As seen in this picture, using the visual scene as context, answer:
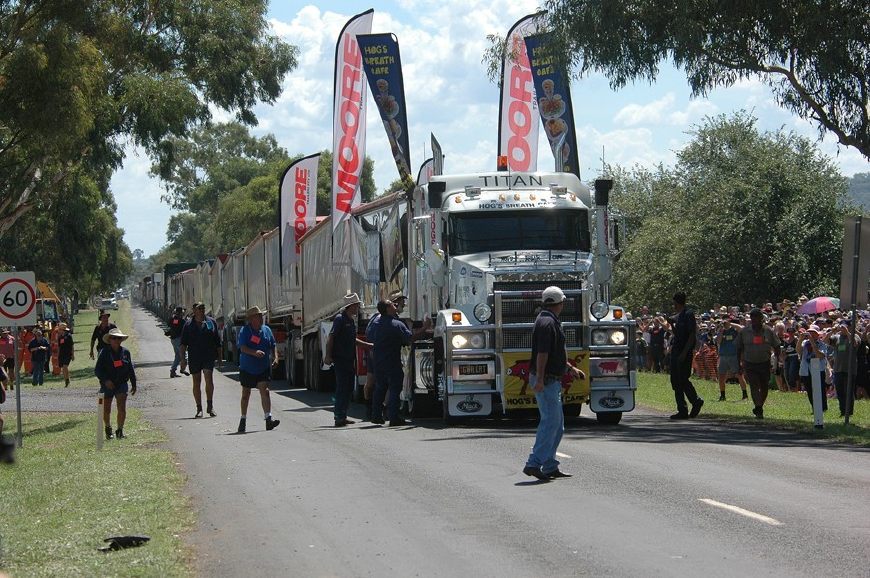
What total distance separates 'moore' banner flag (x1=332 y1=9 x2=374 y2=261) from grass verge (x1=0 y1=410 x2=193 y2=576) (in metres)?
11.2

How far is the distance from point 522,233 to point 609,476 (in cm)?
728

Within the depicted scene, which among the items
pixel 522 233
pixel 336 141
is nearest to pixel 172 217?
pixel 336 141

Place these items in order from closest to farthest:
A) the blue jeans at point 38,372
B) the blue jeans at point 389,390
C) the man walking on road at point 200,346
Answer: the blue jeans at point 389,390, the man walking on road at point 200,346, the blue jeans at point 38,372

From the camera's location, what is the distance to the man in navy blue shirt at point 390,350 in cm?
1980

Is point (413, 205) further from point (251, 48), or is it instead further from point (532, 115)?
point (251, 48)

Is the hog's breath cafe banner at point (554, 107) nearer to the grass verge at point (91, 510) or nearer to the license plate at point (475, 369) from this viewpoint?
the license plate at point (475, 369)

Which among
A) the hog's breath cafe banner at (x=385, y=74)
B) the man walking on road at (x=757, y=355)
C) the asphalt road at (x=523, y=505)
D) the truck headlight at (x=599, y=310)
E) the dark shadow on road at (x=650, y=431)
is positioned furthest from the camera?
the hog's breath cafe banner at (x=385, y=74)

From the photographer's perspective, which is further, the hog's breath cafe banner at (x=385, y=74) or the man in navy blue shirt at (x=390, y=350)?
the hog's breath cafe banner at (x=385, y=74)

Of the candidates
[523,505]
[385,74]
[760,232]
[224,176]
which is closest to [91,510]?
[523,505]

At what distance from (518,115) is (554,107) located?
57.1 inches

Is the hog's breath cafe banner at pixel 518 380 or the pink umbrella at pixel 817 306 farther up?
the pink umbrella at pixel 817 306

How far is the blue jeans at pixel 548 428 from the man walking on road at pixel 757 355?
9191 mm

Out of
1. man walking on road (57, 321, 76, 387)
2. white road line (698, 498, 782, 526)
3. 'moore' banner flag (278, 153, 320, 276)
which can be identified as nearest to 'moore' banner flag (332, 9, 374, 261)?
'moore' banner flag (278, 153, 320, 276)

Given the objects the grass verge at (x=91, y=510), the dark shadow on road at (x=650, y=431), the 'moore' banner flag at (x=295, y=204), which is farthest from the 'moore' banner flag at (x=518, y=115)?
the grass verge at (x=91, y=510)
